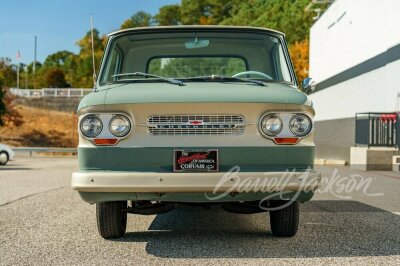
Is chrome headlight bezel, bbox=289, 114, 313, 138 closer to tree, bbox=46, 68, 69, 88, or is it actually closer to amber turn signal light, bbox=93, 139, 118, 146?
amber turn signal light, bbox=93, 139, 118, 146

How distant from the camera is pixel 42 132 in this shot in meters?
59.9

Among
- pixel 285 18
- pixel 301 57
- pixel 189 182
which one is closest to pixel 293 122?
pixel 189 182

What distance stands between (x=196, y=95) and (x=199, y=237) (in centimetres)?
152

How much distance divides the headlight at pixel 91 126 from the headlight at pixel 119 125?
0.10 meters

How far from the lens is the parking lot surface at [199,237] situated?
459cm

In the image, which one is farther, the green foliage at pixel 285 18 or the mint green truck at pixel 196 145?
the green foliage at pixel 285 18

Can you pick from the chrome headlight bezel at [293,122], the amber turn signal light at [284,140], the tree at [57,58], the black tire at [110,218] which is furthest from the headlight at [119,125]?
the tree at [57,58]

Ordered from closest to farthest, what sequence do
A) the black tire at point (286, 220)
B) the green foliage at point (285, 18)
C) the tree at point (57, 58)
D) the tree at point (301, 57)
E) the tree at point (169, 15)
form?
the black tire at point (286, 220) < the tree at point (301, 57) < the green foliage at point (285, 18) < the tree at point (169, 15) < the tree at point (57, 58)

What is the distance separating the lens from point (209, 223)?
20.8ft

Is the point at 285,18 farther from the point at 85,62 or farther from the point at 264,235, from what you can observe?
the point at 264,235

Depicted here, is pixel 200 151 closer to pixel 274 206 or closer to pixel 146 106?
pixel 146 106

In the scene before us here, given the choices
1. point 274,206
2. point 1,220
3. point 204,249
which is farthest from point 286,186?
point 1,220

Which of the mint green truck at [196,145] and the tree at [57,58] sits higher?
the tree at [57,58]

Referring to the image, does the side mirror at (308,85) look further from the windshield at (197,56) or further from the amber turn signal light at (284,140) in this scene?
the amber turn signal light at (284,140)
